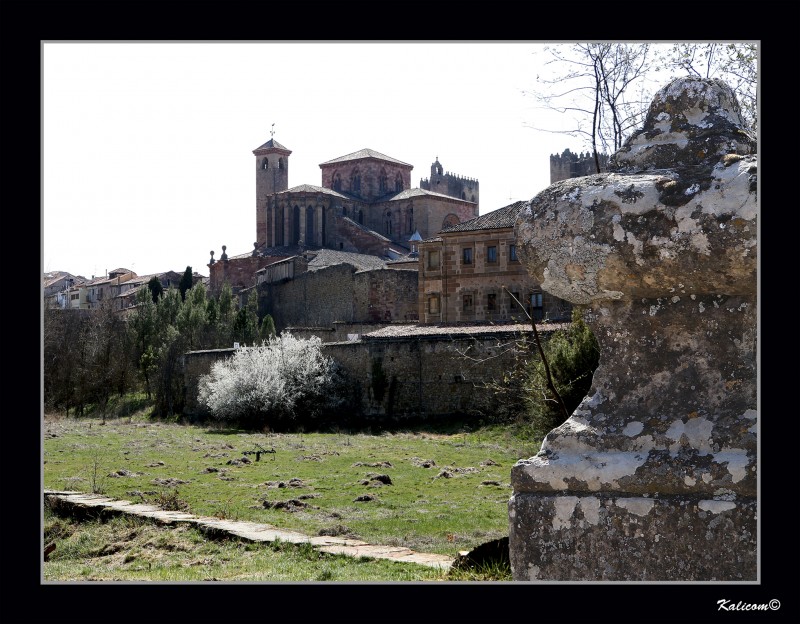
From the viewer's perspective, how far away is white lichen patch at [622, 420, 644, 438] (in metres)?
2.69

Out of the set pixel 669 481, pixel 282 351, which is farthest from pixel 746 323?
pixel 282 351

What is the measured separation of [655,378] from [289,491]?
11.5 metres

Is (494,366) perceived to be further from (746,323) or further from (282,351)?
(746,323)

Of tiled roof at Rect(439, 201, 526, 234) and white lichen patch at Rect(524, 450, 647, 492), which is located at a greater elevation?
tiled roof at Rect(439, 201, 526, 234)

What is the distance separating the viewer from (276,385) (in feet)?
110

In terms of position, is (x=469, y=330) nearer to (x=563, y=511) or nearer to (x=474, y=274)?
(x=474, y=274)

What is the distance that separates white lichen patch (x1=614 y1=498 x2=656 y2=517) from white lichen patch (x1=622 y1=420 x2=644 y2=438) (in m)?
0.19

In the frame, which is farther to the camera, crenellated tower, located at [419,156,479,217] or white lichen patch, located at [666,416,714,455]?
crenellated tower, located at [419,156,479,217]

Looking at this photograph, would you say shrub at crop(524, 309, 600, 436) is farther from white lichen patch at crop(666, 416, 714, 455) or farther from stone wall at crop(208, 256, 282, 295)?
stone wall at crop(208, 256, 282, 295)

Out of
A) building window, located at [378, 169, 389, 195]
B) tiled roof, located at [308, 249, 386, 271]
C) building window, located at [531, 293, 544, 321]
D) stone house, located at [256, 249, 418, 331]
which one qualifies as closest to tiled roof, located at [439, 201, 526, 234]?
building window, located at [531, 293, 544, 321]

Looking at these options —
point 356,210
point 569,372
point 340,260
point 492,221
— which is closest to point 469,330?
point 492,221

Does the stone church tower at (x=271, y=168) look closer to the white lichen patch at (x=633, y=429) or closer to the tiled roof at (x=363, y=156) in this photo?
the tiled roof at (x=363, y=156)

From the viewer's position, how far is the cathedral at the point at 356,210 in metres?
76.1
